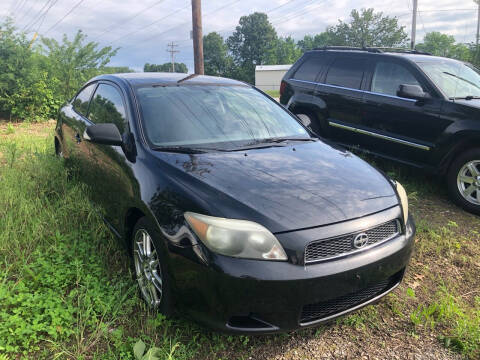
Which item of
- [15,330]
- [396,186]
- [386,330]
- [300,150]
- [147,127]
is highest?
[147,127]

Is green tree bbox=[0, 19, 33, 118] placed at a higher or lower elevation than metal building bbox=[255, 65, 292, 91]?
higher

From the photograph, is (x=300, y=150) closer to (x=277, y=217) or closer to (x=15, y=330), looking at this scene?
(x=277, y=217)

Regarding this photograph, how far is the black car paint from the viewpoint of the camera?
444 centimetres

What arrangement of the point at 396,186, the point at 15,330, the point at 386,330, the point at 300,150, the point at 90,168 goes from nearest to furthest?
1. the point at 15,330
2. the point at 386,330
3. the point at 396,186
4. the point at 300,150
5. the point at 90,168

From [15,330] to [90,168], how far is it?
1738mm

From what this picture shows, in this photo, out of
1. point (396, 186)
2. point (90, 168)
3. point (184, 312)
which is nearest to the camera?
point (184, 312)

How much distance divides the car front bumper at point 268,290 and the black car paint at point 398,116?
294 centimetres

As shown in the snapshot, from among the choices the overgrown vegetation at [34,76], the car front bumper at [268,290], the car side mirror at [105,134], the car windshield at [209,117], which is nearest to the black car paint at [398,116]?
the car windshield at [209,117]

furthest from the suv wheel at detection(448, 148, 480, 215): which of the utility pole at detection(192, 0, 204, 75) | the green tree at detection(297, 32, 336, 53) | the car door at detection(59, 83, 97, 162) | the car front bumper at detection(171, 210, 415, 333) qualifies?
the green tree at detection(297, 32, 336, 53)

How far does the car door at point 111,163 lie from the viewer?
2902 millimetres

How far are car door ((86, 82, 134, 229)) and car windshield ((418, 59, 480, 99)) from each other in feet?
12.4

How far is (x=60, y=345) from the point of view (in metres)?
2.29

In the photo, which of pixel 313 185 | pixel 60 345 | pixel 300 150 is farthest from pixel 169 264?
pixel 300 150

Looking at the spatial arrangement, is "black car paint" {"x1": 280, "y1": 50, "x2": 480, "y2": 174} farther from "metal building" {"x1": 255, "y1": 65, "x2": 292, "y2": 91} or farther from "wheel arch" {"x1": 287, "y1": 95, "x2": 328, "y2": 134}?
"metal building" {"x1": 255, "y1": 65, "x2": 292, "y2": 91}
